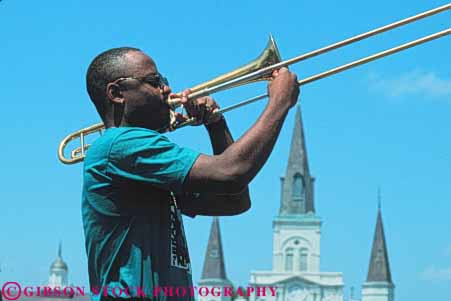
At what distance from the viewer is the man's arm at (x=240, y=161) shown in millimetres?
2984

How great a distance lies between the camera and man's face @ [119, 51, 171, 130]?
3.27m

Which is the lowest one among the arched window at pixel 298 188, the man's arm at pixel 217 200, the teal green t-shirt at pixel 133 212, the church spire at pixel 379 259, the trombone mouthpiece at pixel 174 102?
the teal green t-shirt at pixel 133 212

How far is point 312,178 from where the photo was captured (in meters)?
103

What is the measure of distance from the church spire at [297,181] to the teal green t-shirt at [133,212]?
9759cm

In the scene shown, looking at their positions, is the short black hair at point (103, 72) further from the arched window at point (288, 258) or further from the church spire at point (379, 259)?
the arched window at point (288, 258)

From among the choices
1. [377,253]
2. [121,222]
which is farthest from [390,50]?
[377,253]

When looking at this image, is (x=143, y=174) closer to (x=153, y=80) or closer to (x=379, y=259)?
(x=153, y=80)

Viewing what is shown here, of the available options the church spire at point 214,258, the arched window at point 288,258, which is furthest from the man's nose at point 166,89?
the arched window at point 288,258

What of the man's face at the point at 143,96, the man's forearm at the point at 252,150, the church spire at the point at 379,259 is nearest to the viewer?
the man's forearm at the point at 252,150

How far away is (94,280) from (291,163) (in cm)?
9911

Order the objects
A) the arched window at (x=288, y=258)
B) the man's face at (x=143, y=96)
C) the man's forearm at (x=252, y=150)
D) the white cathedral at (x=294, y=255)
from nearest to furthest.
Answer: the man's forearm at (x=252, y=150) < the man's face at (x=143, y=96) < the white cathedral at (x=294, y=255) < the arched window at (x=288, y=258)

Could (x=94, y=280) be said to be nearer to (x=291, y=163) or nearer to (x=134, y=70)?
(x=134, y=70)

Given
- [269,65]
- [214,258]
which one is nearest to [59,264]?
[214,258]

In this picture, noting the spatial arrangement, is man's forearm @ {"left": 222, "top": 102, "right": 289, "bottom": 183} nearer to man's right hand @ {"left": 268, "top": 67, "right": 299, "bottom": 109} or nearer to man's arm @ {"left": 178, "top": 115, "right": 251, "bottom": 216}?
man's right hand @ {"left": 268, "top": 67, "right": 299, "bottom": 109}
